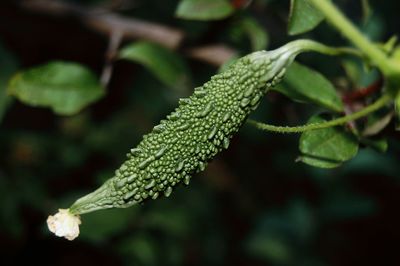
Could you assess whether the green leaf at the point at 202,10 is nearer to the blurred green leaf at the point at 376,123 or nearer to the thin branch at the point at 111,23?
the thin branch at the point at 111,23

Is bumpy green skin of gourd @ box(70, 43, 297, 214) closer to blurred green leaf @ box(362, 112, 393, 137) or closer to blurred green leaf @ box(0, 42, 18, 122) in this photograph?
blurred green leaf @ box(362, 112, 393, 137)

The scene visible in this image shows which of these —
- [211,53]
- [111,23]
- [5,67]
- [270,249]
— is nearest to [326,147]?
[211,53]

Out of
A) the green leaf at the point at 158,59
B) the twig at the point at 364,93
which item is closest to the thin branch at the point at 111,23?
the green leaf at the point at 158,59

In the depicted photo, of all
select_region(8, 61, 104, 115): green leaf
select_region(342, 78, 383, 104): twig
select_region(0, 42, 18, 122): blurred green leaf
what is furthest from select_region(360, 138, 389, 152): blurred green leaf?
select_region(0, 42, 18, 122): blurred green leaf

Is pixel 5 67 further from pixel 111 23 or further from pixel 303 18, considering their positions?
pixel 303 18

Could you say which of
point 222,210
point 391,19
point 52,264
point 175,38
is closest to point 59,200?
point 52,264
